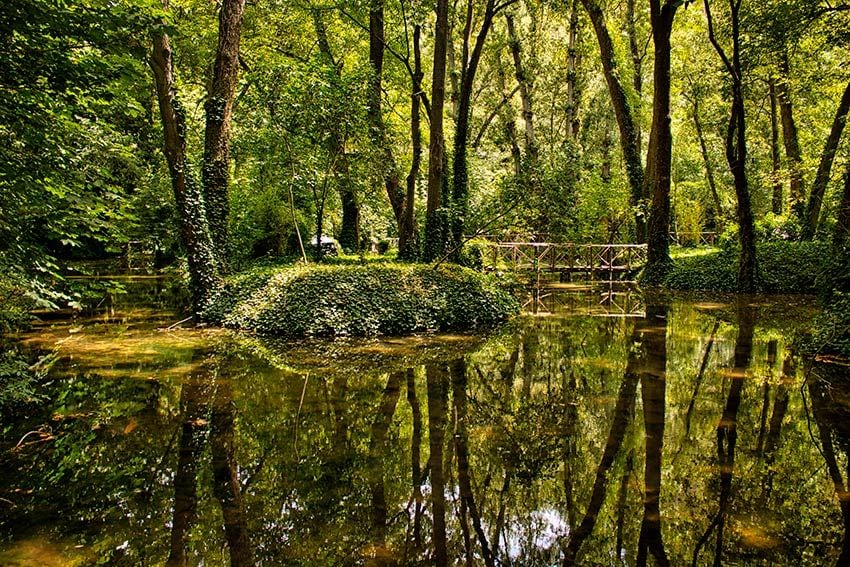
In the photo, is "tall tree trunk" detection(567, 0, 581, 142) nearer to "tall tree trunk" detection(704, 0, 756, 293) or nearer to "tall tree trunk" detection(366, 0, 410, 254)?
"tall tree trunk" detection(704, 0, 756, 293)

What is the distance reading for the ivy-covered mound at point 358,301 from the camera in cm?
1043

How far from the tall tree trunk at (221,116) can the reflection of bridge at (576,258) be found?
11.6 m

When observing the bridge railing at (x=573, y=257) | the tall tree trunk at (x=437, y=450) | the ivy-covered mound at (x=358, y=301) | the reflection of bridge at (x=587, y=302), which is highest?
the bridge railing at (x=573, y=257)

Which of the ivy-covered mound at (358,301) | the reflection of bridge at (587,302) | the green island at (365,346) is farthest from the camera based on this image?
the reflection of bridge at (587,302)

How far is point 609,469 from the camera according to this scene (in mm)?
4320

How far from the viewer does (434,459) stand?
456 cm

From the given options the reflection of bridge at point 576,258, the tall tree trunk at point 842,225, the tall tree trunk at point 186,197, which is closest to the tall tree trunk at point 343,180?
the tall tree trunk at point 186,197

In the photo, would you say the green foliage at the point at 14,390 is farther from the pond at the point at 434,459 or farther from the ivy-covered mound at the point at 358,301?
the ivy-covered mound at the point at 358,301

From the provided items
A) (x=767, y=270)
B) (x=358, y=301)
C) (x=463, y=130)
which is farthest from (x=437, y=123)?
(x=767, y=270)

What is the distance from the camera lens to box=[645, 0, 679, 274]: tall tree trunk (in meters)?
16.1

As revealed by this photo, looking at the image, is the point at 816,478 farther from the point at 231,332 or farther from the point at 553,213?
the point at 231,332

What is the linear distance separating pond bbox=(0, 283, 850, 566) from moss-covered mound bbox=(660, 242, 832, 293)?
26.0 ft

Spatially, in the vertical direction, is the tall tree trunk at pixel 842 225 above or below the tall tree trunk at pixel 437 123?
below

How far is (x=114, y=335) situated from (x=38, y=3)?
292 inches
